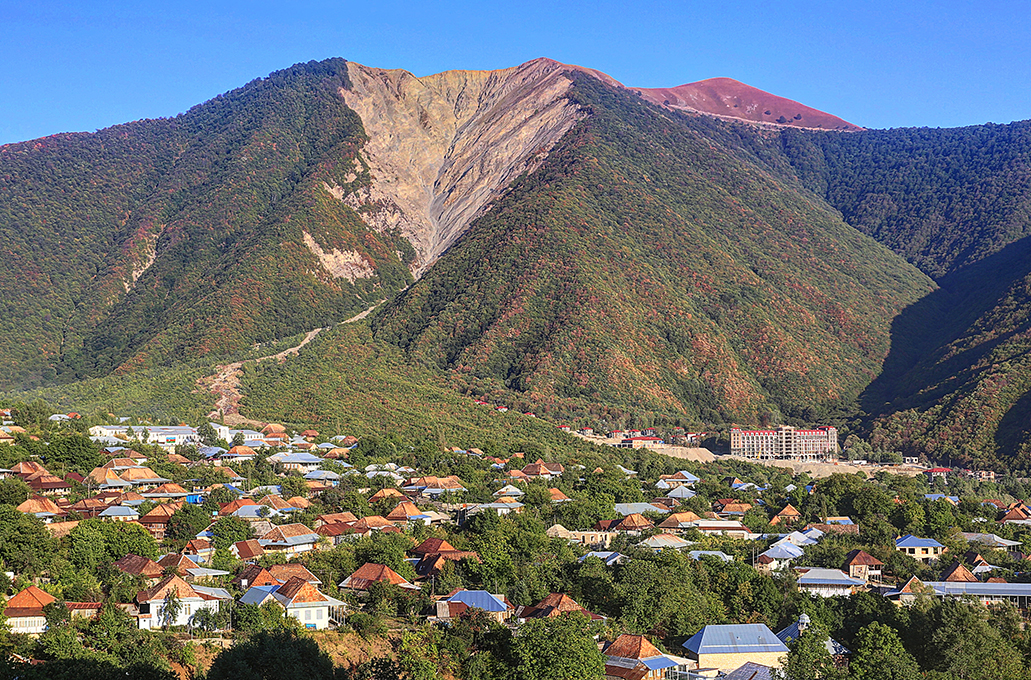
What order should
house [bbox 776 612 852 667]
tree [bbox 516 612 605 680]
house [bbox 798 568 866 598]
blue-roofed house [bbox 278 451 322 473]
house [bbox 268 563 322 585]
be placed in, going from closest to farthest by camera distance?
tree [bbox 516 612 605 680] → house [bbox 776 612 852 667] → house [bbox 268 563 322 585] → house [bbox 798 568 866 598] → blue-roofed house [bbox 278 451 322 473]

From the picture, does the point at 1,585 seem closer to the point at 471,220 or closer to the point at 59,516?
the point at 59,516

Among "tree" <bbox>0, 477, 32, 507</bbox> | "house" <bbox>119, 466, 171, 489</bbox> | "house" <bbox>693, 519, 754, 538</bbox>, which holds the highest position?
"tree" <bbox>0, 477, 32, 507</bbox>

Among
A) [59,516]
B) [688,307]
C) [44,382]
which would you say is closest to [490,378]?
[688,307]

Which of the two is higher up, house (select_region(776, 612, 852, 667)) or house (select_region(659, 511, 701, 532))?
house (select_region(659, 511, 701, 532))

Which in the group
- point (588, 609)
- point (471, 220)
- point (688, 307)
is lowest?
point (588, 609)

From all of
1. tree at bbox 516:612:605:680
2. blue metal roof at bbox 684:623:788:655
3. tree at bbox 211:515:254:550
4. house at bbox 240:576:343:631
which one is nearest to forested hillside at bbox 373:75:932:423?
tree at bbox 211:515:254:550

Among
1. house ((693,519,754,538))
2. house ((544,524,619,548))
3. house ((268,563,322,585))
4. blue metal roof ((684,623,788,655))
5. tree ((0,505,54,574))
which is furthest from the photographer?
house ((693,519,754,538))

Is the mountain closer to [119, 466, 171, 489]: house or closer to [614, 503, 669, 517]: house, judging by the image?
[119, 466, 171, 489]: house

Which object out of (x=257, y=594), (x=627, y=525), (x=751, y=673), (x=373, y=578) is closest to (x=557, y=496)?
(x=627, y=525)
